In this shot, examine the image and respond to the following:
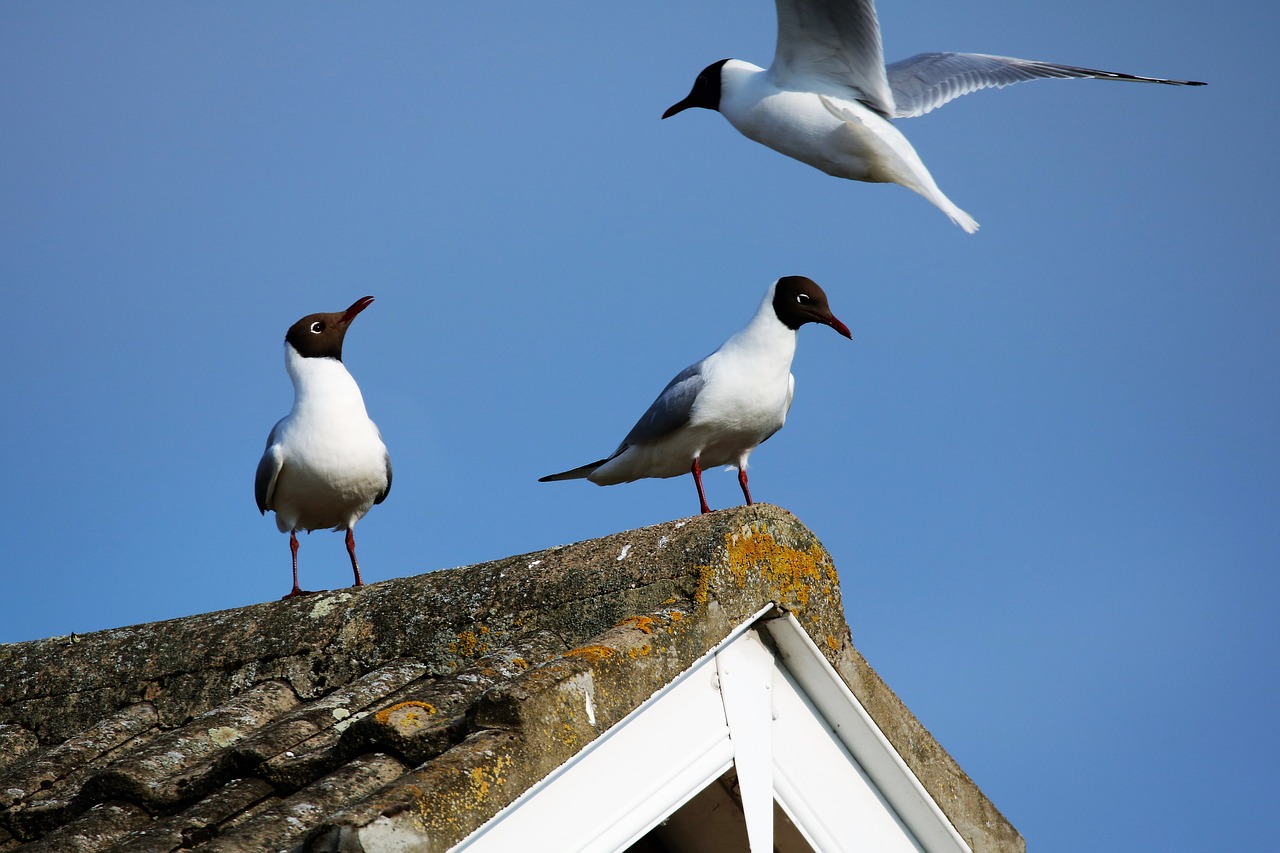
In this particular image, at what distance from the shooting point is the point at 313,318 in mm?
6668

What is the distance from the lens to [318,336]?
6629 mm

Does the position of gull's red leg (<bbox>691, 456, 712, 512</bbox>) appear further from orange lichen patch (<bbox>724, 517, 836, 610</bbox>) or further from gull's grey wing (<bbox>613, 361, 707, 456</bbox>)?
orange lichen patch (<bbox>724, 517, 836, 610</bbox>)

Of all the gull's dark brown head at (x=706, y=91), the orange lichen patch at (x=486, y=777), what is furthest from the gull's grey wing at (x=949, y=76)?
the orange lichen patch at (x=486, y=777)

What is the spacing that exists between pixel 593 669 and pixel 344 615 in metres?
1.49

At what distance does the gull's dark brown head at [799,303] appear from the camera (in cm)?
638

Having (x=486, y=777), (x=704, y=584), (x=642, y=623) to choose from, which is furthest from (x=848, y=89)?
(x=486, y=777)

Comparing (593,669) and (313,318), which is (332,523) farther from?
(593,669)

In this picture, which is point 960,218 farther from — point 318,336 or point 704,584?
point 704,584

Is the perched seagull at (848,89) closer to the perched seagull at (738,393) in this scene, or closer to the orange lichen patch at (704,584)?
the perched seagull at (738,393)

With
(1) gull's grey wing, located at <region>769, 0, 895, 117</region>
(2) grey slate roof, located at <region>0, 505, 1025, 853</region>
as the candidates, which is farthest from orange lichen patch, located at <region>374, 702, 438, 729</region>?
(1) gull's grey wing, located at <region>769, 0, 895, 117</region>

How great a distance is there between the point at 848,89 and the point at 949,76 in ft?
2.81

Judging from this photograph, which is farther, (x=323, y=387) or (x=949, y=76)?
(x=949, y=76)

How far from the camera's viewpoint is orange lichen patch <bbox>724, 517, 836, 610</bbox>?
2.95m

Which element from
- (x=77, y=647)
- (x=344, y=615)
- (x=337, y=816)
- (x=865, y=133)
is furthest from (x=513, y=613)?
(x=865, y=133)
